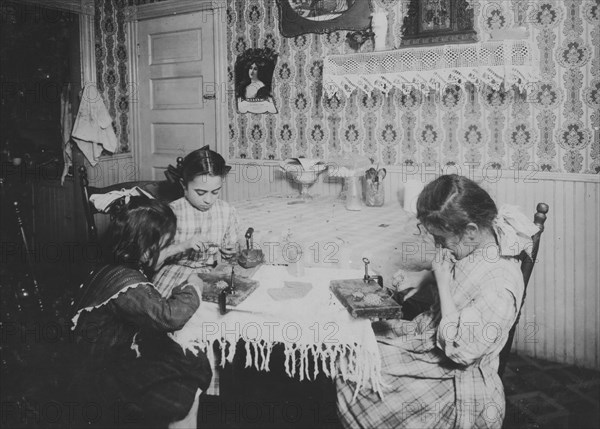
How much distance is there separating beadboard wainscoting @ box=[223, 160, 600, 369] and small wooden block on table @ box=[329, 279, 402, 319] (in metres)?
1.62

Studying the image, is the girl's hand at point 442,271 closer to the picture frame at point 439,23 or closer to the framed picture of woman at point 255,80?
the picture frame at point 439,23

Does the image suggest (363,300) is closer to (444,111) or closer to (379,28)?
(444,111)

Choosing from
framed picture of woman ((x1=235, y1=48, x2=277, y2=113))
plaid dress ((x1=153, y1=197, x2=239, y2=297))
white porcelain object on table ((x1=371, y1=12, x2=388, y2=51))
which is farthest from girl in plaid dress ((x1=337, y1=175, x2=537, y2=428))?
framed picture of woman ((x1=235, y1=48, x2=277, y2=113))

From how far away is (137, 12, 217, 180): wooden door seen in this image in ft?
15.9

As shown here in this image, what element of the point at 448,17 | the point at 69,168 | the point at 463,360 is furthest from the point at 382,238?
the point at 69,168

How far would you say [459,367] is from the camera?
6.04 feet

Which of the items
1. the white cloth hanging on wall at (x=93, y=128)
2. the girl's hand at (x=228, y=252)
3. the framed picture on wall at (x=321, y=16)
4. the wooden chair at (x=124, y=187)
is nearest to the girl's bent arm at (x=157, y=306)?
the girl's hand at (x=228, y=252)

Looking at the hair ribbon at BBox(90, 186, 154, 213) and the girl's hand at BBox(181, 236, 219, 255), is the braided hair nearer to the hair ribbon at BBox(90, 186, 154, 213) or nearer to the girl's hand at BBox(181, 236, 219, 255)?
the girl's hand at BBox(181, 236, 219, 255)

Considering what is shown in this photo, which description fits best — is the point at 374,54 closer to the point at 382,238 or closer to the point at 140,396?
the point at 382,238

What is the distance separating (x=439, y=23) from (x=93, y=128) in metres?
3.20

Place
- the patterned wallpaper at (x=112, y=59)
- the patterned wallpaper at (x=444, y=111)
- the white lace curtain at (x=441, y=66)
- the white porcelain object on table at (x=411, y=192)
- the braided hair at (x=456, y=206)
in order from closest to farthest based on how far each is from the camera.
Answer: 1. the braided hair at (x=456, y=206)
2. the white lace curtain at (x=441, y=66)
3. the patterned wallpaper at (x=444, y=111)
4. the white porcelain object on table at (x=411, y=192)
5. the patterned wallpaper at (x=112, y=59)

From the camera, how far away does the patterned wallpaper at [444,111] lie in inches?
128

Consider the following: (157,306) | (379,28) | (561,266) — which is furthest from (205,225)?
(561,266)

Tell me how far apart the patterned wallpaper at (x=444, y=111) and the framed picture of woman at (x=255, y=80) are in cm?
6
